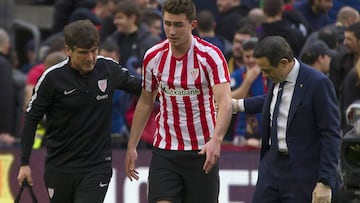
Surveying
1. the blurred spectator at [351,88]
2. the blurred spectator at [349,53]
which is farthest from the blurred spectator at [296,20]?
the blurred spectator at [351,88]

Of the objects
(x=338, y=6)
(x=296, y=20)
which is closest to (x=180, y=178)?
(x=296, y=20)

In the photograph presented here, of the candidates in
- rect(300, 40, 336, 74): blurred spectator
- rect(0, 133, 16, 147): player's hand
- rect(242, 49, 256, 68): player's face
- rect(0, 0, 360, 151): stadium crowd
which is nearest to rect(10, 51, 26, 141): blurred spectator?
rect(0, 0, 360, 151): stadium crowd

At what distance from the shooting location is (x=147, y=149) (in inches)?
536

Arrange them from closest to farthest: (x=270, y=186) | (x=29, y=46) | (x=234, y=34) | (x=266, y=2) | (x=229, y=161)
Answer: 1. (x=270, y=186)
2. (x=229, y=161)
3. (x=266, y=2)
4. (x=234, y=34)
5. (x=29, y=46)

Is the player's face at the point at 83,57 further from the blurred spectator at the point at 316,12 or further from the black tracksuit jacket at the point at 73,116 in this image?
the blurred spectator at the point at 316,12

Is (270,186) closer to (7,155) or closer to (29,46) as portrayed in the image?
(7,155)

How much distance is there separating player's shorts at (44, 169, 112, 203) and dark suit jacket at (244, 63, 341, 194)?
1537 mm

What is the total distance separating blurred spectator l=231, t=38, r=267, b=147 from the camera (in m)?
13.7

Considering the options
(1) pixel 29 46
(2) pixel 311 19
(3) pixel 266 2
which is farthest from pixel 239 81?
(1) pixel 29 46

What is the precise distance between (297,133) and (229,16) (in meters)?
6.81

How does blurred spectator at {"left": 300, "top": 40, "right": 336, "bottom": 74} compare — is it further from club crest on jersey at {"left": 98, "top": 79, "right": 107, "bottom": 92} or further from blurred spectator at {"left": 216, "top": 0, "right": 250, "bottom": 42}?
club crest on jersey at {"left": 98, "top": 79, "right": 107, "bottom": 92}

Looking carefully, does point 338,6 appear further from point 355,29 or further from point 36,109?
point 36,109

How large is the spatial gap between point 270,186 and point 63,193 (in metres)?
1.64

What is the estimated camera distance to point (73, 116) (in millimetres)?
9656
